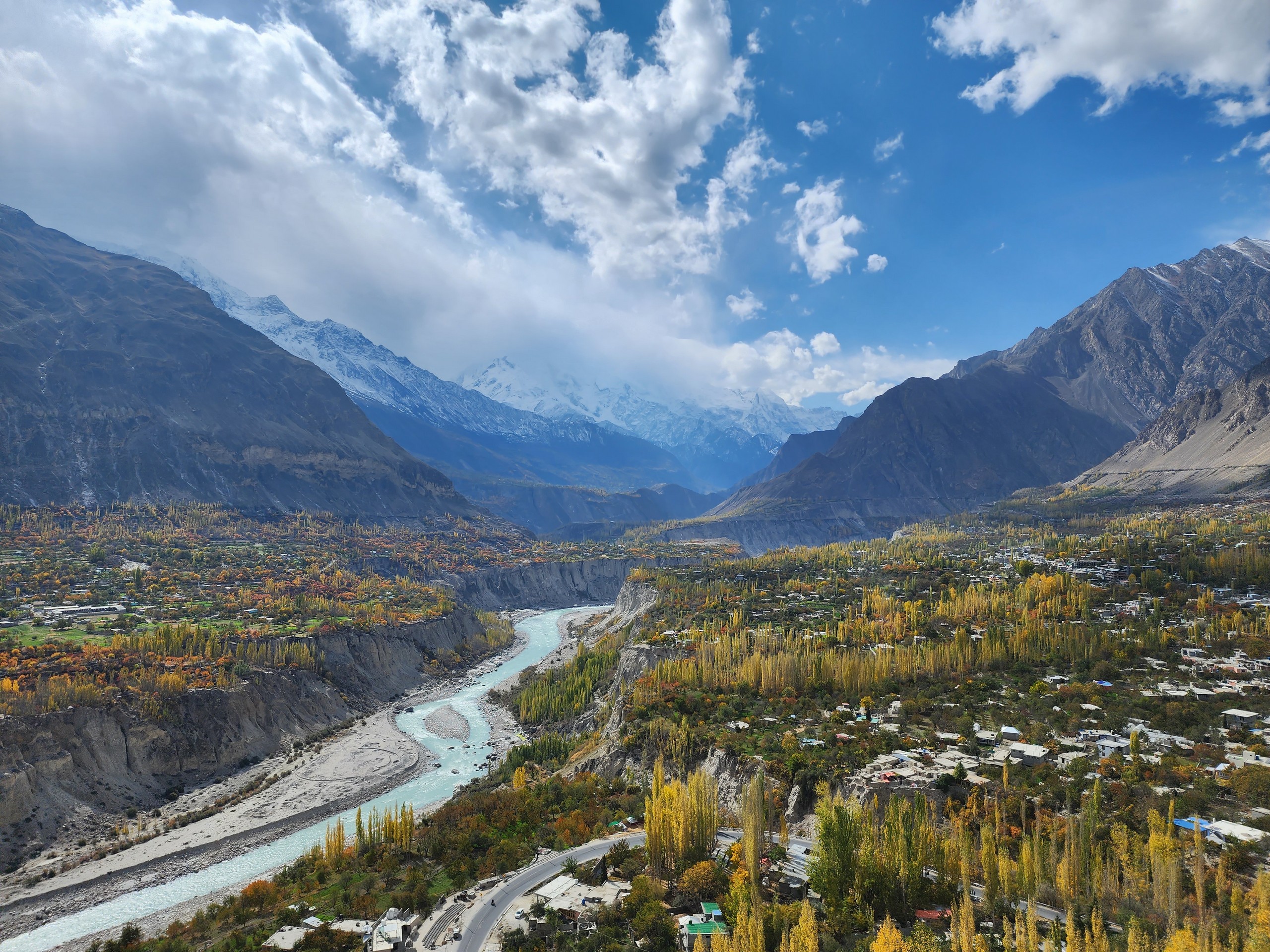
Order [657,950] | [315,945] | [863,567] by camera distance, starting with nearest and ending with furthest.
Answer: [657,950] < [315,945] < [863,567]

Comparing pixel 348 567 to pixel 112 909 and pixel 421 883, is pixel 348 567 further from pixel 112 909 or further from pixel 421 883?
pixel 421 883

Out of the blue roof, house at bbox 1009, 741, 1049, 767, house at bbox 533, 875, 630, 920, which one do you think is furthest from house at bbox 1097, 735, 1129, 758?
house at bbox 533, 875, 630, 920

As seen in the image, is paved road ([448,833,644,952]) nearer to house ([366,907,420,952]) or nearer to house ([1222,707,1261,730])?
house ([366,907,420,952])

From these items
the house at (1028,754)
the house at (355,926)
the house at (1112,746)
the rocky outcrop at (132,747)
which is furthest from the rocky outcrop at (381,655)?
the house at (1112,746)

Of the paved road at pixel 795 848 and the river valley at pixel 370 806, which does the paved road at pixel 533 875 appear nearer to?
the paved road at pixel 795 848

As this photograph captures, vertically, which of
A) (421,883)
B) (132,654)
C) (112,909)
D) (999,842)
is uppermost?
(132,654)

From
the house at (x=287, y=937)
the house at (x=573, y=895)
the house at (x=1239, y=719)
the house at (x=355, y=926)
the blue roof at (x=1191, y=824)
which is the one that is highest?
the house at (x=1239, y=719)

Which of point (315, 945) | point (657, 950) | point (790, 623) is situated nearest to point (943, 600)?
point (790, 623)
